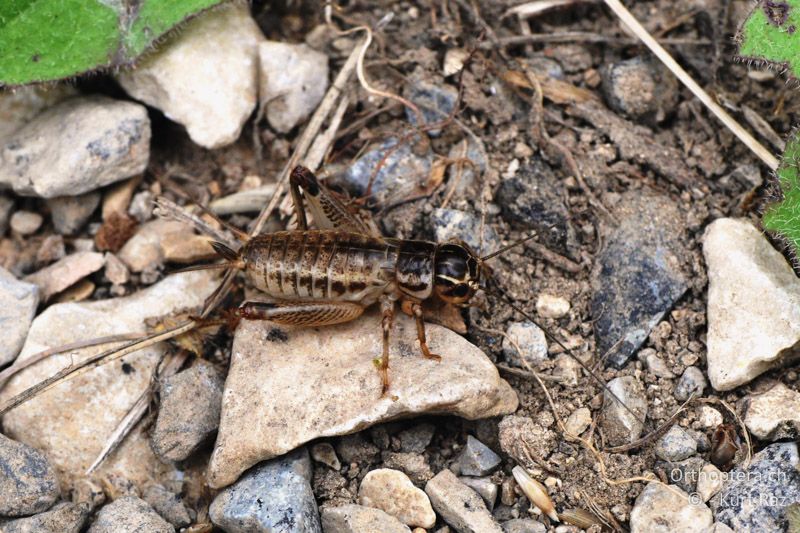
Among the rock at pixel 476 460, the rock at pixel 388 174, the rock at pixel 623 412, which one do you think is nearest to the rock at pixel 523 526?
the rock at pixel 476 460

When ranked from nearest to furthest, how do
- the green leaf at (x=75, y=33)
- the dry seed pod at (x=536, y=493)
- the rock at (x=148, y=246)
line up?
the dry seed pod at (x=536, y=493) < the green leaf at (x=75, y=33) < the rock at (x=148, y=246)

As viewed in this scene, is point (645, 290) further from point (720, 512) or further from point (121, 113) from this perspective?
point (121, 113)

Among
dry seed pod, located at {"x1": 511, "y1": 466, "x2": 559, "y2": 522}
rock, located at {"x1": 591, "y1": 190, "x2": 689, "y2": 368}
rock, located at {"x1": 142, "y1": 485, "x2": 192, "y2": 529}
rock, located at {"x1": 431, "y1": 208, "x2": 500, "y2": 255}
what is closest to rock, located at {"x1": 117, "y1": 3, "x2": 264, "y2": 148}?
→ rock, located at {"x1": 431, "y1": 208, "x2": 500, "y2": 255}

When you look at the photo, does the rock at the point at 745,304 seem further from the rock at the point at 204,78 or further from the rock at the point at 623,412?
the rock at the point at 204,78

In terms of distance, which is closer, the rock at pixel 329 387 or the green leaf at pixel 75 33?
the rock at pixel 329 387

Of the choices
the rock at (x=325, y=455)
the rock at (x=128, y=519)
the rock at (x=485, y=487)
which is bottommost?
the rock at (x=128, y=519)

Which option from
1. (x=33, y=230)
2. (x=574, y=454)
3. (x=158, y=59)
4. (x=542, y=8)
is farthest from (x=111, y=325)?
(x=542, y=8)

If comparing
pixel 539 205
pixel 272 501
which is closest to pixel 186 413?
pixel 272 501

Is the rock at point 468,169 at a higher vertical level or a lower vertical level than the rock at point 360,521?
higher
